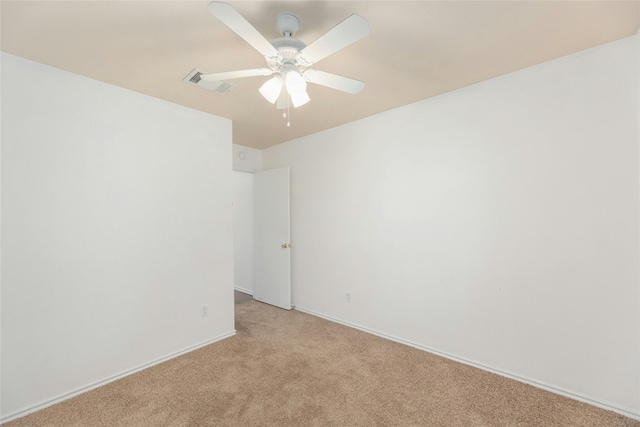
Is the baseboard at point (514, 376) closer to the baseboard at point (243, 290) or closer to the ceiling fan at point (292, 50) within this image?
the baseboard at point (243, 290)

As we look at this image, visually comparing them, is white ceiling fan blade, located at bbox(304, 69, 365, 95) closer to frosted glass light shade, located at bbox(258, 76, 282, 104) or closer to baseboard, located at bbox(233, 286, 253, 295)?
frosted glass light shade, located at bbox(258, 76, 282, 104)

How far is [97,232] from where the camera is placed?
2193mm

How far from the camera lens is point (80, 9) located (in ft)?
4.69

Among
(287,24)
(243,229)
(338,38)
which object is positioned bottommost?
(243,229)

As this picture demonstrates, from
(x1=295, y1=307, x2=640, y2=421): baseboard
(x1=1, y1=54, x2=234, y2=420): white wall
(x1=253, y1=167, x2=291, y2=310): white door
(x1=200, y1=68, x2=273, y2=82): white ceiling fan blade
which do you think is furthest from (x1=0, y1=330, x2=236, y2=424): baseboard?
(x1=200, y1=68, x2=273, y2=82): white ceiling fan blade

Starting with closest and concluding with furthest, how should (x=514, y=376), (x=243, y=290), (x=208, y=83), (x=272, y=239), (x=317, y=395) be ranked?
(x=317, y=395)
(x=514, y=376)
(x=208, y=83)
(x=272, y=239)
(x=243, y=290)

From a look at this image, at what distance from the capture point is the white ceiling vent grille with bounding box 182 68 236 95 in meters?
2.12

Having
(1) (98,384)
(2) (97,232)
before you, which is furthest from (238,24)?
(1) (98,384)

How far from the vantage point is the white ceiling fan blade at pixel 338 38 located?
1152 mm

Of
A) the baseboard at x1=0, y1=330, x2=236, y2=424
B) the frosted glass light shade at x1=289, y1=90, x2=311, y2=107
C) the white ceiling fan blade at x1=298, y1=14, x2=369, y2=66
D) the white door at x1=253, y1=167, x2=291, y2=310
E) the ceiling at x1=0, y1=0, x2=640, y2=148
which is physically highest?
the ceiling at x1=0, y1=0, x2=640, y2=148

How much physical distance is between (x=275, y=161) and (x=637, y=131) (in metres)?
3.68

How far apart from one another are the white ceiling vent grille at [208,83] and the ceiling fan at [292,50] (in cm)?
67

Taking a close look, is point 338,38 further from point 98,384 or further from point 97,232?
point 98,384

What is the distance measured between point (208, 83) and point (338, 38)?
1.48 m
